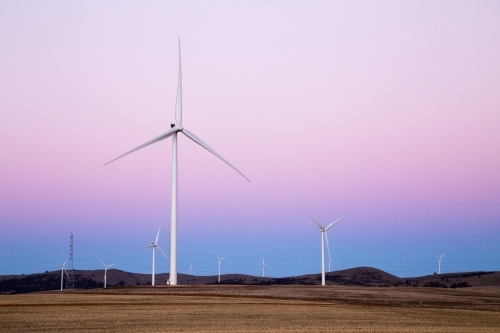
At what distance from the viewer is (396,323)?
43.8 meters

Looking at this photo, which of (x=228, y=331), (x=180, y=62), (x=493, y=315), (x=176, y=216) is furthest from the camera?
(x=180, y=62)

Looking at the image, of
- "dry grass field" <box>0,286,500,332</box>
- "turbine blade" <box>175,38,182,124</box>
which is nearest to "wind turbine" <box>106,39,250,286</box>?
"turbine blade" <box>175,38,182,124</box>

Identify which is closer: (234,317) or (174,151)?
(234,317)

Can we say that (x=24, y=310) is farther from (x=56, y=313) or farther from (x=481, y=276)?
(x=481, y=276)

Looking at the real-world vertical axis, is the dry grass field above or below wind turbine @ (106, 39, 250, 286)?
below

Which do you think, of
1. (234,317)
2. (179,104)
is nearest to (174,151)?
(179,104)

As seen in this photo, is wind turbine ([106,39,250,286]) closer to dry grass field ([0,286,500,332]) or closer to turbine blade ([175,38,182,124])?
turbine blade ([175,38,182,124])

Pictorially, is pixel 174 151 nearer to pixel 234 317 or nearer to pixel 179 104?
pixel 179 104

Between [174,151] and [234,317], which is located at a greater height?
[174,151]

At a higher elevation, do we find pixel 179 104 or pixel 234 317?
pixel 179 104

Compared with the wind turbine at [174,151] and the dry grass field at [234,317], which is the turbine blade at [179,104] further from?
the dry grass field at [234,317]

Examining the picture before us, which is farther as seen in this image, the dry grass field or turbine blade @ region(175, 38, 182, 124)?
turbine blade @ region(175, 38, 182, 124)

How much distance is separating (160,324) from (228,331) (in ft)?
18.7

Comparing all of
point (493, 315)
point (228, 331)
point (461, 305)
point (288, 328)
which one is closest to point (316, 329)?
point (288, 328)
